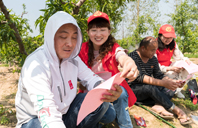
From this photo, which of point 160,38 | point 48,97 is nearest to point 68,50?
point 48,97

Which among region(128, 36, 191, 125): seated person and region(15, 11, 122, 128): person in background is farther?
region(128, 36, 191, 125): seated person

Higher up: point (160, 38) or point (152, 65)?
point (160, 38)

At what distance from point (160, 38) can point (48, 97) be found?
2783mm

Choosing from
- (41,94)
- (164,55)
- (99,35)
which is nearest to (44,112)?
(41,94)

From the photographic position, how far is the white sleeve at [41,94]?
2.92ft

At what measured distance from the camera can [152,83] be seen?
7.49 ft

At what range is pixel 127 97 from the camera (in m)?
1.76

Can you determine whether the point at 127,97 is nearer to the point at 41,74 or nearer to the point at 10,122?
the point at 41,74

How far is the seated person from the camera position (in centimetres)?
224

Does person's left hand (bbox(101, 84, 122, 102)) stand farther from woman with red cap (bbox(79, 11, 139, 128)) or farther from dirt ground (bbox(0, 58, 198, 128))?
dirt ground (bbox(0, 58, 198, 128))

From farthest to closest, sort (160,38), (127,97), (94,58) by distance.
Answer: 1. (160,38)
2. (94,58)
3. (127,97)

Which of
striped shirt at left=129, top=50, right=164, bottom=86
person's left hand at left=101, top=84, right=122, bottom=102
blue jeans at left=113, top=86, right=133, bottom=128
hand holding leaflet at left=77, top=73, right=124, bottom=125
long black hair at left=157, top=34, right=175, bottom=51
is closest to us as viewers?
hand holding leaflet at left=77, top=73, right=124, bottom=125

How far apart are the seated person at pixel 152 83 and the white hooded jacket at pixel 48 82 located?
1181 mm

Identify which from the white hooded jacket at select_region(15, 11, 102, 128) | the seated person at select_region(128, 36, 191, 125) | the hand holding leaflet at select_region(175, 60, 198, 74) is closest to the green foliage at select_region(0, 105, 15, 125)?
the white hooded jacket at select_region(15, 11, 102, 128)
